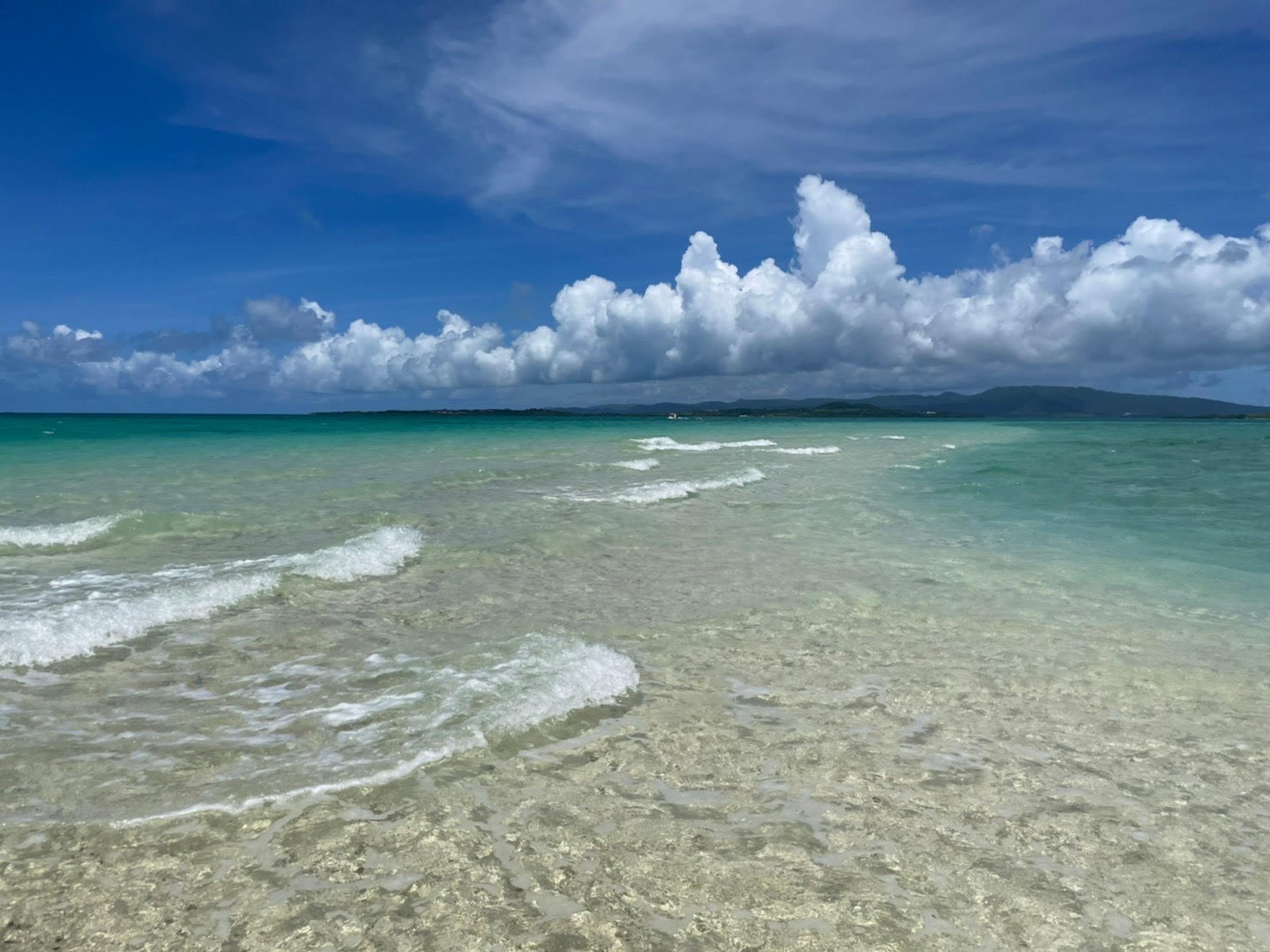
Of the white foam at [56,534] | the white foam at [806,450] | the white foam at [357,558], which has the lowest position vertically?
the white foam at [806,450]

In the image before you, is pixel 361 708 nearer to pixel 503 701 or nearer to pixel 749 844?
pixel 503 701

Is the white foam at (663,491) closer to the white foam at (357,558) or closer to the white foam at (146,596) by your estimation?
the white foam at (357,558)

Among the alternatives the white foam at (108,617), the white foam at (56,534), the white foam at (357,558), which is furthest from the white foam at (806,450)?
the white foam at (108,617)

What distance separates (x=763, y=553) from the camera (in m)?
14.1

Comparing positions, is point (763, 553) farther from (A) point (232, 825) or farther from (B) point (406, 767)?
(A) point (232, 825)

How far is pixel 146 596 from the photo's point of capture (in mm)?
10242

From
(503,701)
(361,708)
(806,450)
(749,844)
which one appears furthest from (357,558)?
(806,450)

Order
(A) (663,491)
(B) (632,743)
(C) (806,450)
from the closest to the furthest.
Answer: (B) (632,743) → (A) (663,491) → (C) (806,450)

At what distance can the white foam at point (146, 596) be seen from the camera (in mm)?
8445

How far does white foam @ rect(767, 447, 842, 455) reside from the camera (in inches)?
1816

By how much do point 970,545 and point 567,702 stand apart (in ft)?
34.2

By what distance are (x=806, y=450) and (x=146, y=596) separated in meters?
42.2

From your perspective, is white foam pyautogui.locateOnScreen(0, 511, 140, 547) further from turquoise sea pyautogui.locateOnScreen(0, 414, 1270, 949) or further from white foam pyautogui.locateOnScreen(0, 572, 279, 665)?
white foam pyautogui.locateOnScreen(0, 572, 279, 665)

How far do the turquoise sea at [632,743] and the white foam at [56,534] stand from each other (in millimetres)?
178
